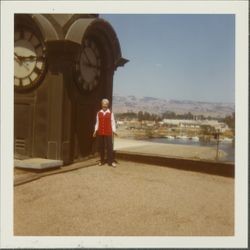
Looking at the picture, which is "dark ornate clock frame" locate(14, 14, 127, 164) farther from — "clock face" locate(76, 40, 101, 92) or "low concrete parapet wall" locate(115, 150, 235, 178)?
"low concrete parapet wall" locate(115, 150, 235, 178)

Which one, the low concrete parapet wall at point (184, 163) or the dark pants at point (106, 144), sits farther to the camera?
the dark pants at point (106, 144)

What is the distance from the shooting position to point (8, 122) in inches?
221

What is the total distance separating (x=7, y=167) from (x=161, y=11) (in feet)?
10.4

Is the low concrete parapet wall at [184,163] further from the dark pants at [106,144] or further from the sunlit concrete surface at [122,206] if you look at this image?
the dark pants at [106,144]

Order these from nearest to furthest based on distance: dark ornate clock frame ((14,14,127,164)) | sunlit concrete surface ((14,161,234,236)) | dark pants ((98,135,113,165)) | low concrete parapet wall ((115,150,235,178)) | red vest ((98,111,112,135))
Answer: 1. sunlit concrete surface ((14,161,234,236))
2. dark ornate clock frame ((14,14,127,164))
3. low concrete parapet wall ((115,150,235,178))
4. red vest ((98,111,112,135))
5. dark pants ((98,135,113,165))

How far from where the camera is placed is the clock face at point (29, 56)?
21.8 ft

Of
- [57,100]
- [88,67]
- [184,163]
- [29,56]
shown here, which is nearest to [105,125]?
[57,100]

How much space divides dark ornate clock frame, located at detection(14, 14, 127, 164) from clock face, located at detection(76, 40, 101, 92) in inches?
5.6

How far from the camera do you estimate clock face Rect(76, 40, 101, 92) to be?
275 inches

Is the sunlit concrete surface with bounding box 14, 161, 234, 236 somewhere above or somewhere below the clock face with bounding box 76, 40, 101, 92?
below

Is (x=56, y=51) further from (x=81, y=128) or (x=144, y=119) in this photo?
(x=144, y=119)

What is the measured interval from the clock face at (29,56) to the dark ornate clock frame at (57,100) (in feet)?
0.40

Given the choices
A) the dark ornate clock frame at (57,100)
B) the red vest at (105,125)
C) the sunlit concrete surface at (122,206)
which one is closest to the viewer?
Answer: the sunlit concrete surface at (122,206)

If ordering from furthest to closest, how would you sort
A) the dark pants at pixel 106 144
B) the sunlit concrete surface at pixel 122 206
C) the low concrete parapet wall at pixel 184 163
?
the dark pants at pixel 106 144 < the low concrete parapet wall at pixel 184 163 < the sunlit concrete surface at pixel 122 206
